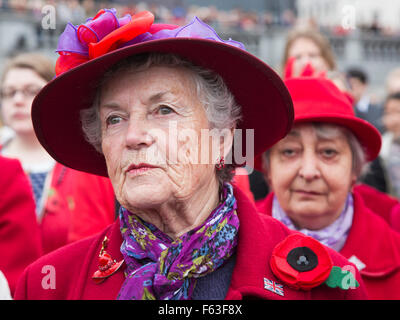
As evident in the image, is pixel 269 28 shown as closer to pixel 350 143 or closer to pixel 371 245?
pixel 350 143

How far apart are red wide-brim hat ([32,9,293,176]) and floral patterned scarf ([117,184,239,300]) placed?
0.47 metres

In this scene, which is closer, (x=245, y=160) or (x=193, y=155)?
Result: (x=193, y=155)

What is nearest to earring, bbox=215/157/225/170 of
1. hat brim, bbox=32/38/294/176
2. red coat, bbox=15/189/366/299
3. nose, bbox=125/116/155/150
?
red coat, bbox=15/189/366/299

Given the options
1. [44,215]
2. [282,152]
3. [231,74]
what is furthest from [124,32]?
[44,215]

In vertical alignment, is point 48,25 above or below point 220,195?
above

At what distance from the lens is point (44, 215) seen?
146 inches

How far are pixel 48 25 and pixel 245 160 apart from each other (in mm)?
1058

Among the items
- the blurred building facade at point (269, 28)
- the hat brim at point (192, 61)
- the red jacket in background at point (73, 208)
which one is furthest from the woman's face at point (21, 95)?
the blurred building facade at point (269, 28)

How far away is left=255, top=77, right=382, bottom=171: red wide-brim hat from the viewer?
3016 millimetres

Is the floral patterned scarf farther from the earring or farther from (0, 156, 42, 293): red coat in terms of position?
(0, 156, 42, 293): red coat
